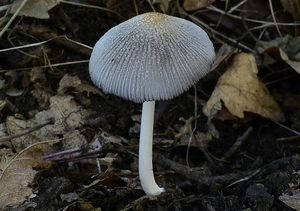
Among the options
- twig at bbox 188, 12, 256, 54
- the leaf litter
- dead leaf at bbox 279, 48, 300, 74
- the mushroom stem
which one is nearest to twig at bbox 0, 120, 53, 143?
the leaf litter

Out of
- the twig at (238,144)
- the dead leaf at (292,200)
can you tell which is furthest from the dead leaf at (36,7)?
the dead leaf at (292,200)

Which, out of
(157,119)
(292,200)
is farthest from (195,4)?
(292,200)

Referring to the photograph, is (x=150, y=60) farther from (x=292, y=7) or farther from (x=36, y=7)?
(x=292, y=7)

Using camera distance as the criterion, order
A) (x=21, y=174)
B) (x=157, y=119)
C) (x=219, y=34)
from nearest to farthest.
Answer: (x=21, y=174)
(x=157, y=119)
(x=219, y=34)

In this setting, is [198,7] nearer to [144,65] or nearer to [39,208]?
[144,65]

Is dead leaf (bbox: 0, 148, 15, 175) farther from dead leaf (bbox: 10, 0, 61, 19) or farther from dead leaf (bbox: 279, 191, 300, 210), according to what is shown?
dead leaf (bbox: 279, 191, 300, 210)

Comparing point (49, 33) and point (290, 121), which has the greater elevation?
point (49, 33)

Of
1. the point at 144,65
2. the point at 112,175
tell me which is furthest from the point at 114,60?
the point at 112,175
